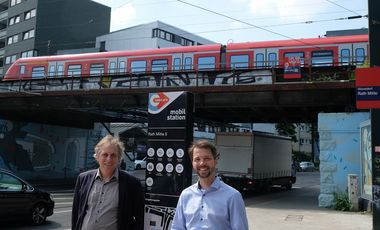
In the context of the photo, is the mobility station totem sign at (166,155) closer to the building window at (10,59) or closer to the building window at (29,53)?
the building window at (29,53)

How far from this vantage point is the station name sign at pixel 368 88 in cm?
1075

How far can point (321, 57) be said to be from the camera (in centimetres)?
2473

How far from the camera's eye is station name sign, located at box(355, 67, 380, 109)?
1075cm

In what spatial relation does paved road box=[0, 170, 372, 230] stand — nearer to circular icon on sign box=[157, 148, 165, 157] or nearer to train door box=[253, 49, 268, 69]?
circular icon on sign box=[157, 148, 165, 157]

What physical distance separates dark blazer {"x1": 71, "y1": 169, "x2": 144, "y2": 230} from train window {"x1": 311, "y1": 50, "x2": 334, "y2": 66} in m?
21.4

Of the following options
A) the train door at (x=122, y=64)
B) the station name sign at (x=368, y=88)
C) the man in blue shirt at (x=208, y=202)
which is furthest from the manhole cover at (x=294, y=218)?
the train door at (x=122, y=64)

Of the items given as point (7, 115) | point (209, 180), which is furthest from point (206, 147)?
point (7, 115)

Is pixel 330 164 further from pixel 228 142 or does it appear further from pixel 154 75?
pixel 154 75

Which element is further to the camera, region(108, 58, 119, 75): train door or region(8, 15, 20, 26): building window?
region(8, 15, 20, 26): building window

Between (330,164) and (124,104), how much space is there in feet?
39.4

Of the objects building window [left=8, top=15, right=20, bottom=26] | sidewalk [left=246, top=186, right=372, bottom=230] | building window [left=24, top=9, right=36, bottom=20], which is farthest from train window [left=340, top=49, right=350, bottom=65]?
building window [left=8, top=15, right=20, bottom=26]

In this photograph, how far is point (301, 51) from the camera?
2500 centimetres

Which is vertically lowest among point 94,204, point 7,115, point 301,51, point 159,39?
point 94,204

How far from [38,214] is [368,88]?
29.8ft
